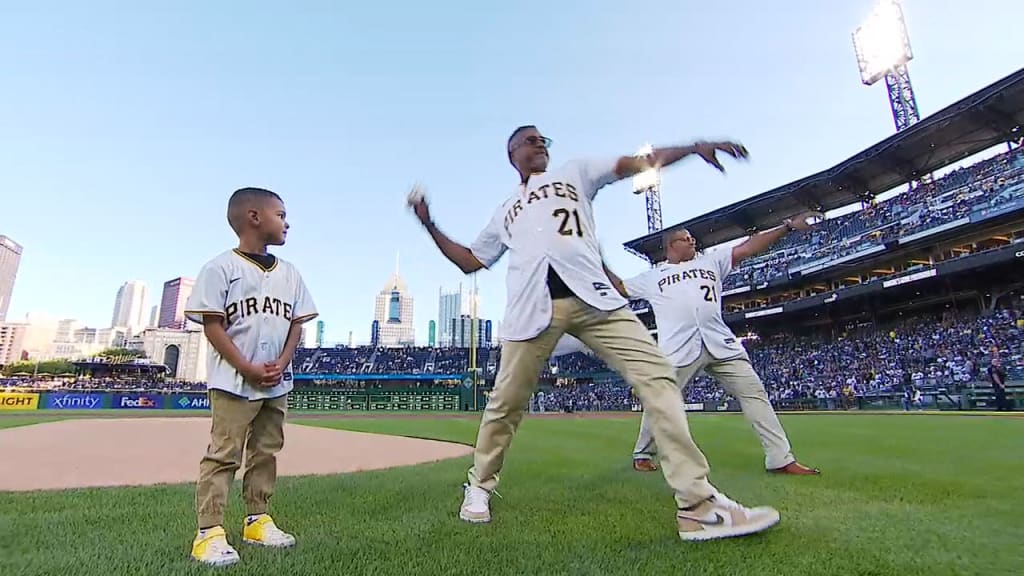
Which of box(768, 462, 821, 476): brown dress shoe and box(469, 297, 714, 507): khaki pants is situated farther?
box(768, 462, 821, 476): brown dress shoe

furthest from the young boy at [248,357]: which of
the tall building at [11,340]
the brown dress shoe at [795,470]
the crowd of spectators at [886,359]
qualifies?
the tall building at [11,340]

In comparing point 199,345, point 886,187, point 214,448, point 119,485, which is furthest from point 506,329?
point 199,345

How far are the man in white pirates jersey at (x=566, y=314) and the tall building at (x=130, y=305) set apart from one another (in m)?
188

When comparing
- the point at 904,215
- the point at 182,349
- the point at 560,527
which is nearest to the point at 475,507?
the point at 560,527

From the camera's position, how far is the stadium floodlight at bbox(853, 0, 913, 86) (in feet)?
92.7

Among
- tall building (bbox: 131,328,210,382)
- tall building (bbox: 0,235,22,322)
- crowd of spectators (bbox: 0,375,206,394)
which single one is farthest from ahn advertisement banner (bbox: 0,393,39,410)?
tall building (bbox: 0,235,22,322)

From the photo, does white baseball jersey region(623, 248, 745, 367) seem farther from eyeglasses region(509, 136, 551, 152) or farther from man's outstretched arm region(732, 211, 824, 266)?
eyeglasses region(509, 136, 551, 152)

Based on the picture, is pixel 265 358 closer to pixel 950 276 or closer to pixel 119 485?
pixel 119 485

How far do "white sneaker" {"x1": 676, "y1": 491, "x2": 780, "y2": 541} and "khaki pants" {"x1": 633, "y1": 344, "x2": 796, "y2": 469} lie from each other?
1.89 m

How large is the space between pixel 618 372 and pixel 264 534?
1741 mm

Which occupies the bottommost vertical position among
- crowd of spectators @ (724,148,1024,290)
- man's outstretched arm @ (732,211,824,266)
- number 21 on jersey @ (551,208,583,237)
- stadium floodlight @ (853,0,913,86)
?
number 21 on jersey @ (551,208,583,237)

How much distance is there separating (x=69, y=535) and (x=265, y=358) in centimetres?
112

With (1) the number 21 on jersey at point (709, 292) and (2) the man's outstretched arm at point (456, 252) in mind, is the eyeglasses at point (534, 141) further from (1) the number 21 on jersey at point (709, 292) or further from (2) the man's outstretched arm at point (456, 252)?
(1) the number 21 on jersey at point (709, 292)

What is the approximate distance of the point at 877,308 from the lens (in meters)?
28.0
